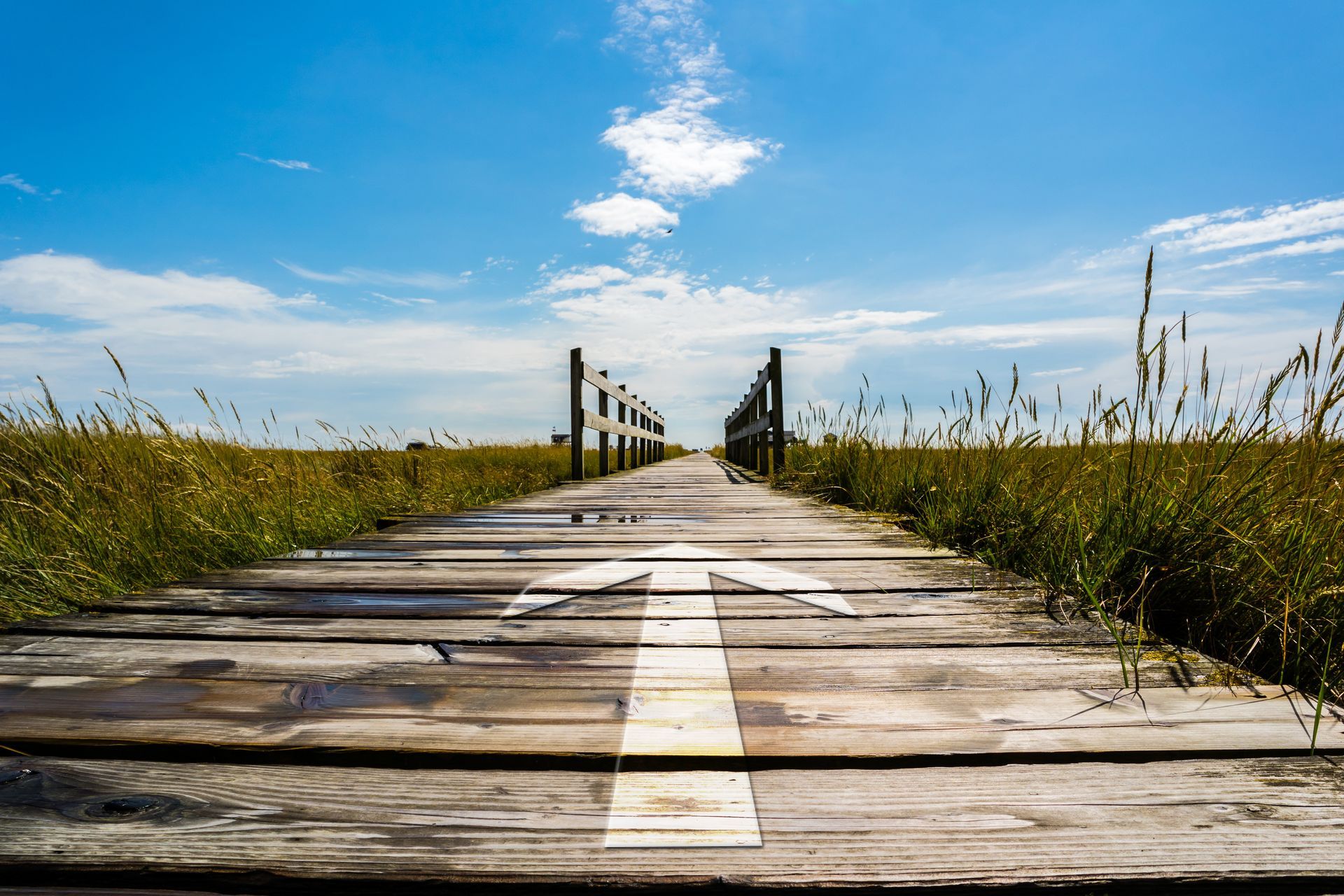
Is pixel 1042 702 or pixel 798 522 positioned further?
pixel 798 522

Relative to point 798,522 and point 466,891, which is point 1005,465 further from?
point 466,891

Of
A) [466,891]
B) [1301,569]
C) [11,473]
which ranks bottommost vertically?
[466,891]

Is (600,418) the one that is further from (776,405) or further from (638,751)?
(638,751)

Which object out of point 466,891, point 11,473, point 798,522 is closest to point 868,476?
point 798,522

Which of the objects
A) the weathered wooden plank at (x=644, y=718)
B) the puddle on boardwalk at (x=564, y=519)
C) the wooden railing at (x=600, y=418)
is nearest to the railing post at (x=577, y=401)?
the wooden railing at (x=600, y=418)

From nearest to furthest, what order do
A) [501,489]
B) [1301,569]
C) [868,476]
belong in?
[1301,569] < [868,476] < [501,489]

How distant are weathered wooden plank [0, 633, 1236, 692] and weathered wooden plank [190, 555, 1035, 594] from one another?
20.8 inches

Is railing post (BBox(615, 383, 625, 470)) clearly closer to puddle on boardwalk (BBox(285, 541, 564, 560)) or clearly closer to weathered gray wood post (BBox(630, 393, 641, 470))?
weathered gray wood post (BBox(630, 393, 641, 470))

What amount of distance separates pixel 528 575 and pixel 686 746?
50.7 inches

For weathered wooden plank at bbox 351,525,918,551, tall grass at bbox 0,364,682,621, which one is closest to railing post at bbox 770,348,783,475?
tall grass at bbox 0,364,682,621

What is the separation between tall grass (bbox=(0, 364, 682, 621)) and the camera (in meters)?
2.52

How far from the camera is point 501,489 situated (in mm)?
5996

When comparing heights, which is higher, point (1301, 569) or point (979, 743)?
point (1301, 569)

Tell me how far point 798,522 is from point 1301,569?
2118 millimetres
